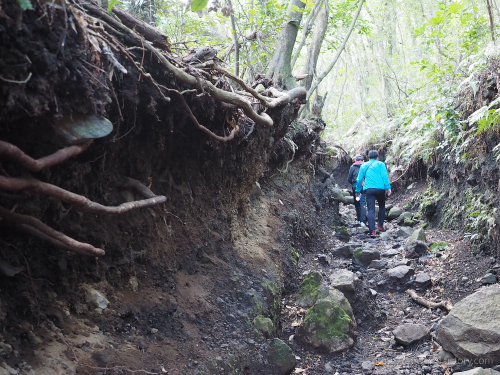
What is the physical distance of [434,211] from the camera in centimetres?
928

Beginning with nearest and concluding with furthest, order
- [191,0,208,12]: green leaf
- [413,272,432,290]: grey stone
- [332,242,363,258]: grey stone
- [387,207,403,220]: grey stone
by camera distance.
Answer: [191,0,208,12]: green leaf → [413,272,432,290]: grey stone → [332,242,363,258]: grey stone → [387,207,403,220]: grey stone

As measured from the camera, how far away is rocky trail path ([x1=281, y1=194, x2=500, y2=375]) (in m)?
4.22

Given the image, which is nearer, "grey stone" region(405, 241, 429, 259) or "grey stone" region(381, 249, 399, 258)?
"grey stone" region(405, 241, 429, 259)

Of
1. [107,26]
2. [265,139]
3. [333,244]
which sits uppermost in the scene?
[107,26]

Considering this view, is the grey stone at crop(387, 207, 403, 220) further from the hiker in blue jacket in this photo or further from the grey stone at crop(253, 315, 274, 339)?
the grey stone at crop(253, 315, 274, 339)

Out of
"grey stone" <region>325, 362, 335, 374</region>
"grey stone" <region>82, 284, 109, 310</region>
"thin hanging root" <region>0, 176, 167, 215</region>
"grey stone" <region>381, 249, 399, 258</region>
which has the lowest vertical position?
"grey stone" <region>325, 362, 335, 374</region>

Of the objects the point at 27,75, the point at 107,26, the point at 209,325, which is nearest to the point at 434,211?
the point at 209,325

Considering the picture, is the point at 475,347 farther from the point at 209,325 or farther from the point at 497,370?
the point at 209,325

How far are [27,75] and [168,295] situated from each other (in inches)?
85.7

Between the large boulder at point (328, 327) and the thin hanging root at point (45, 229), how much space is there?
9.19ft

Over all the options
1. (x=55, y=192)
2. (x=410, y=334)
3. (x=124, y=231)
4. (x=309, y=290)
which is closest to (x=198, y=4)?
(x=55, y=192)

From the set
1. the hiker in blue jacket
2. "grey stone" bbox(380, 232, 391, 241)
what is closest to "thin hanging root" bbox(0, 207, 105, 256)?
"grey stone" bbox(380, 232, 391, 241)

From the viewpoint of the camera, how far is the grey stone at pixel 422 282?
5.96m

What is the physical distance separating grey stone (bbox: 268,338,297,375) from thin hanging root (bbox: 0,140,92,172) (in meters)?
2.62
